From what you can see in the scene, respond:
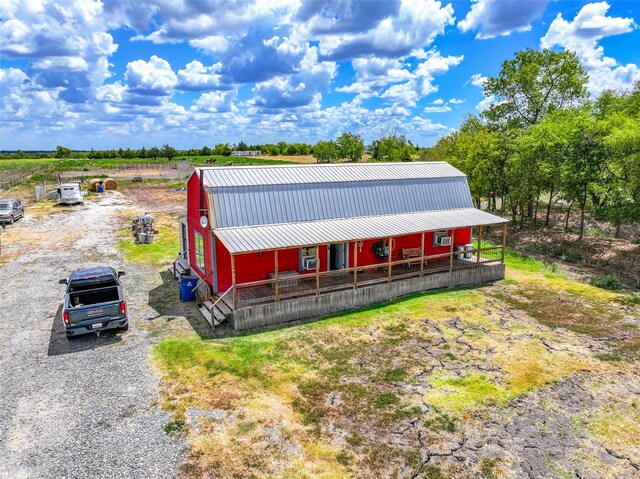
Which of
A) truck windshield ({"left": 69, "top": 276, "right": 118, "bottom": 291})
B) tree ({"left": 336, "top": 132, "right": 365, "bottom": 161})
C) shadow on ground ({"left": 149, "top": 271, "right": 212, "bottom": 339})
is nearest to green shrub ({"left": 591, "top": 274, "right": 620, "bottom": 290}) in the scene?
shadow on ground ({"left": 149, "top": 271, "right": 212, "bottom": 339})

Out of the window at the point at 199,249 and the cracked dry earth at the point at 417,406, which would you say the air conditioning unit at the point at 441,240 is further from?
the window at the point at 199,249

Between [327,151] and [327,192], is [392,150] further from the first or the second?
[327,192]

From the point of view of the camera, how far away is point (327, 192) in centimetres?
1880

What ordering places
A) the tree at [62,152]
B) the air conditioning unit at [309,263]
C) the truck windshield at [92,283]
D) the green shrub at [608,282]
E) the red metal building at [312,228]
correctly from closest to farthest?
the truck windshield at [92,283] → the red metal building at [312,228] → the air conditioning unit at [309,263] → the green shrub at [608,282] → the tree at [62,152]

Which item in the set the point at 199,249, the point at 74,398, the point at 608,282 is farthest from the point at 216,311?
the point at 608,282

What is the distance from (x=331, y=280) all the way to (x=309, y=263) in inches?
52.2

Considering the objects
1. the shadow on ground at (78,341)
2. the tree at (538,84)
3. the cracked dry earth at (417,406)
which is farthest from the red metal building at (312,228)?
the tree at (538,84)

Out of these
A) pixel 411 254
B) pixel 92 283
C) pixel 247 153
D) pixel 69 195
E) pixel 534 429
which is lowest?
pixel 534 429

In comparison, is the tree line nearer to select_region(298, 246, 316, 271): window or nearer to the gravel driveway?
select_region(298, 246, 316, 271): window

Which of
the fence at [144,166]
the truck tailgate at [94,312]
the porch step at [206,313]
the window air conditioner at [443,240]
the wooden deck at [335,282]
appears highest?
the fence at [144,166]

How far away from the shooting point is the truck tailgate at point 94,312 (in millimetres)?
12930

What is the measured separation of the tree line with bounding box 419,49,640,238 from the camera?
2283cm

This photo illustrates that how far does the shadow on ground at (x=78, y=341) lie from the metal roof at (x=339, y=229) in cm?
469

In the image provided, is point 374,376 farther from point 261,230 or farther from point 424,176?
point 424,176
